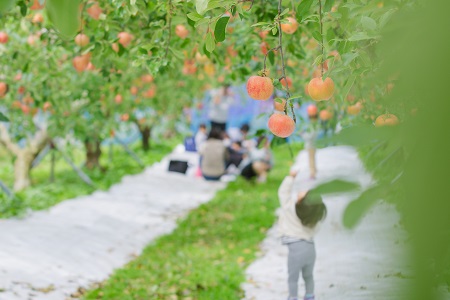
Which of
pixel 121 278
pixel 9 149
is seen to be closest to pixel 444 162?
pixel 121 278

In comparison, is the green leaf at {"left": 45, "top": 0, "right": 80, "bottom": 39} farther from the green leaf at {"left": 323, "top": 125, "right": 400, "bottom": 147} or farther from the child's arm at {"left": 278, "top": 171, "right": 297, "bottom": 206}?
the child's arm at {"left": 278, "top": 171, "right": 297, "bottom": 206}

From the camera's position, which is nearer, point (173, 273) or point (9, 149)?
point (173, 273)

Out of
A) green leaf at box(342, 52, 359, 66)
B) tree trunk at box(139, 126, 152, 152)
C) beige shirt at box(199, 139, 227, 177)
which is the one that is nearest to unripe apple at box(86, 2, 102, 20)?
green leaf at box(342, 52, 359, 66)

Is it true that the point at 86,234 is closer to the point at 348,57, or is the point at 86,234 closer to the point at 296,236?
the point at 296,236

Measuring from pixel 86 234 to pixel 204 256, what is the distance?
143cm

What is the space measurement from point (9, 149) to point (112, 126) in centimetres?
152

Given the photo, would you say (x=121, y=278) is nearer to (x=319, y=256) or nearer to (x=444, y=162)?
(x=319, y=256)

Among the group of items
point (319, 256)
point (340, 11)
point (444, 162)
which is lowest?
point (444, 162)

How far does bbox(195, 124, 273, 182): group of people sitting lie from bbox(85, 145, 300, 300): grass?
74cm

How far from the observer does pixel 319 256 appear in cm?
561

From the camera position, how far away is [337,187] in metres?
0.63

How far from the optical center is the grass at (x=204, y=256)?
495cm

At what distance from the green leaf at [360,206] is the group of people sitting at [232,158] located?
8.59 m

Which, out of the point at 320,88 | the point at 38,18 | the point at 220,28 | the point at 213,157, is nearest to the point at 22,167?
the point at 213,157
